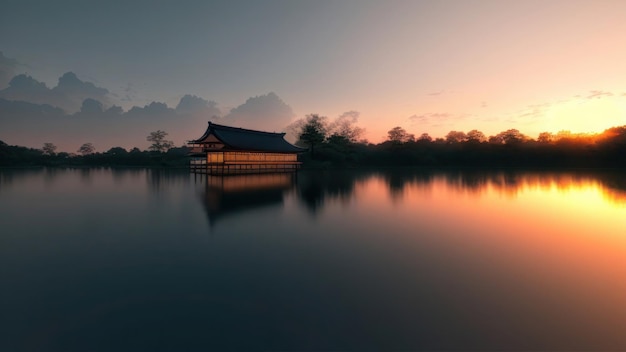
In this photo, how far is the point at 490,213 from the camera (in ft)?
39.7

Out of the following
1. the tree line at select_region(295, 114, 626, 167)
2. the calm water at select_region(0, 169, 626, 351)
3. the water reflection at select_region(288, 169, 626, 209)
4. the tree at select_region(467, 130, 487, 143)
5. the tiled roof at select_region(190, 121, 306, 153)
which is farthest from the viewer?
the tree at select_region(467, 130, 487, 143)

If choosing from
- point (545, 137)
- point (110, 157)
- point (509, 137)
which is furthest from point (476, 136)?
point (110, 157)

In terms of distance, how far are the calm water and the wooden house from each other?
19694 mm

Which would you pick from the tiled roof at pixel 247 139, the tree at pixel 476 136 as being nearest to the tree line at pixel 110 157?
the tiled roof at pixel 247 139

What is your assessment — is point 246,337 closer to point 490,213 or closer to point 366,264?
point 366,264

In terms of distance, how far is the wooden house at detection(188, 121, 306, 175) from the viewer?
99.5 ft

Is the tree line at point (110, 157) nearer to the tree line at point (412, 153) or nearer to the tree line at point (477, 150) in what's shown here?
the tree line at point (412, 153)

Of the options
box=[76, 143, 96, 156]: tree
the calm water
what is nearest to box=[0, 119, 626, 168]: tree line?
box=[76, 143, 96, 156]: tree

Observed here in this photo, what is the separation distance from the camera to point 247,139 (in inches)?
1357

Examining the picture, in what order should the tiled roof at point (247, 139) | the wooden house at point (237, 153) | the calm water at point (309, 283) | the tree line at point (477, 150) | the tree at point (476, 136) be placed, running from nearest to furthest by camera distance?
the calm water at point (309, 283)
the wooden house at point (237, 153)
the tiled roof at point (247, 139)
the tree line at point (477, 150)
the tree at point (476, 136)

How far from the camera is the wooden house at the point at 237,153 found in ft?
99.5

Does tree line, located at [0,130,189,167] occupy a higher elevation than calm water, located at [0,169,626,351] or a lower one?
higher

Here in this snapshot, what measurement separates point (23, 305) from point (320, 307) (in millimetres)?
4878

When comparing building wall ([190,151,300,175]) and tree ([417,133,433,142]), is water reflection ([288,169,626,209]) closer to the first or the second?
building wall ([190,151,300,175])
